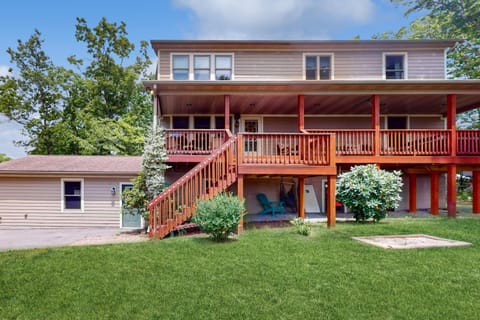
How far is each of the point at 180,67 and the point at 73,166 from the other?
6.60 meters

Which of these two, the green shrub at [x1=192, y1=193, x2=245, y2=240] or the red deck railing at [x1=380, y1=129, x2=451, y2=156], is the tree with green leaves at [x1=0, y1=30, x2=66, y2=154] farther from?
the red deck railing at [x1=380, y1=129, x2=451, y2=156]

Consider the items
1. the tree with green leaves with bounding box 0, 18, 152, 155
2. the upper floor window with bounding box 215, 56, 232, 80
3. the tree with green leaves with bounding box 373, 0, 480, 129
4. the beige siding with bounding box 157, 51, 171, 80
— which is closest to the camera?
the beige siding with bounding box 157, 51, 171, 80

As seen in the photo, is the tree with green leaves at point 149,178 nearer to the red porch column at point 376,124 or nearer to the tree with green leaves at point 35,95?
the red porch column at point 376,124

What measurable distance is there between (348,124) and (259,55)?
5.30m

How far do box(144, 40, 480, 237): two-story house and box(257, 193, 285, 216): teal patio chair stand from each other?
432 mm

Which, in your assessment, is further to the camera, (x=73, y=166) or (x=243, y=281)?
(x=73, y=166)

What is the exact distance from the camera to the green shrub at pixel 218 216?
696cm

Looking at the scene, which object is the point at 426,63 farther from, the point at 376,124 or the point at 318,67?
the point at 376,124

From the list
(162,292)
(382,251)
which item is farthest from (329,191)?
(162,292)

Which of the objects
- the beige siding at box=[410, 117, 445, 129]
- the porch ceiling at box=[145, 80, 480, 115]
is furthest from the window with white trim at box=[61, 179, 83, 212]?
the beige siding at box=[410, 117, 445, 129]

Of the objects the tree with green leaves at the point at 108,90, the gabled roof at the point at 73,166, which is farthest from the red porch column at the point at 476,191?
the tree with green leaves at the point at 108,90

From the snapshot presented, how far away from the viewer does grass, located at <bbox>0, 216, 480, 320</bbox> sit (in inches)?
151

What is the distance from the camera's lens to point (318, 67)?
45.0ft

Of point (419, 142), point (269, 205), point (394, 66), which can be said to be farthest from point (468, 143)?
point (269, 205)
